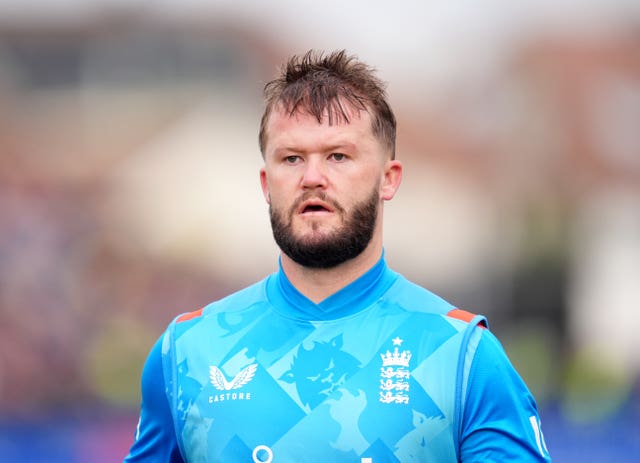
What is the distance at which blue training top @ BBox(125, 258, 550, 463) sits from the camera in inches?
112

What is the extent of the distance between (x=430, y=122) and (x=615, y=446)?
4.58m

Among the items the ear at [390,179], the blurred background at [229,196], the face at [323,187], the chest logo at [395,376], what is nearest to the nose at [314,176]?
the face at [323,187]

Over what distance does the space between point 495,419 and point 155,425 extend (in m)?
1.05

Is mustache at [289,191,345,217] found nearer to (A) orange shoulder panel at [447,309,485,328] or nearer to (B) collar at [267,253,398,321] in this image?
(B) collar at [267,253,398,321]

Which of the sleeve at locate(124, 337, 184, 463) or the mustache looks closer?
the mustache

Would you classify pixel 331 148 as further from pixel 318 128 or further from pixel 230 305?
pixel 230 305

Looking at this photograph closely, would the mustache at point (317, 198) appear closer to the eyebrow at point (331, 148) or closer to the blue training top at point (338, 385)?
the eyebrow at point (331, 148)

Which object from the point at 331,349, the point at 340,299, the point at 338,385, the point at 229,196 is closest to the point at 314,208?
the point at 340,299

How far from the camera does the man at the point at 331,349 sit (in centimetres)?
285

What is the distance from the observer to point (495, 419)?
282 centimetres

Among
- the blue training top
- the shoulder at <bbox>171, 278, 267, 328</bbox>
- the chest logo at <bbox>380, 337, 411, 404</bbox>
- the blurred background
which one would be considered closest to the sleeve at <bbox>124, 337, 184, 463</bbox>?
the blue training top

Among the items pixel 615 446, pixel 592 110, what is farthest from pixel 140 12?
pixel 615 446

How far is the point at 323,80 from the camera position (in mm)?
3184

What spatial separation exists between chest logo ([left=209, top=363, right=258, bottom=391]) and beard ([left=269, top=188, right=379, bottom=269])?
352 mm
